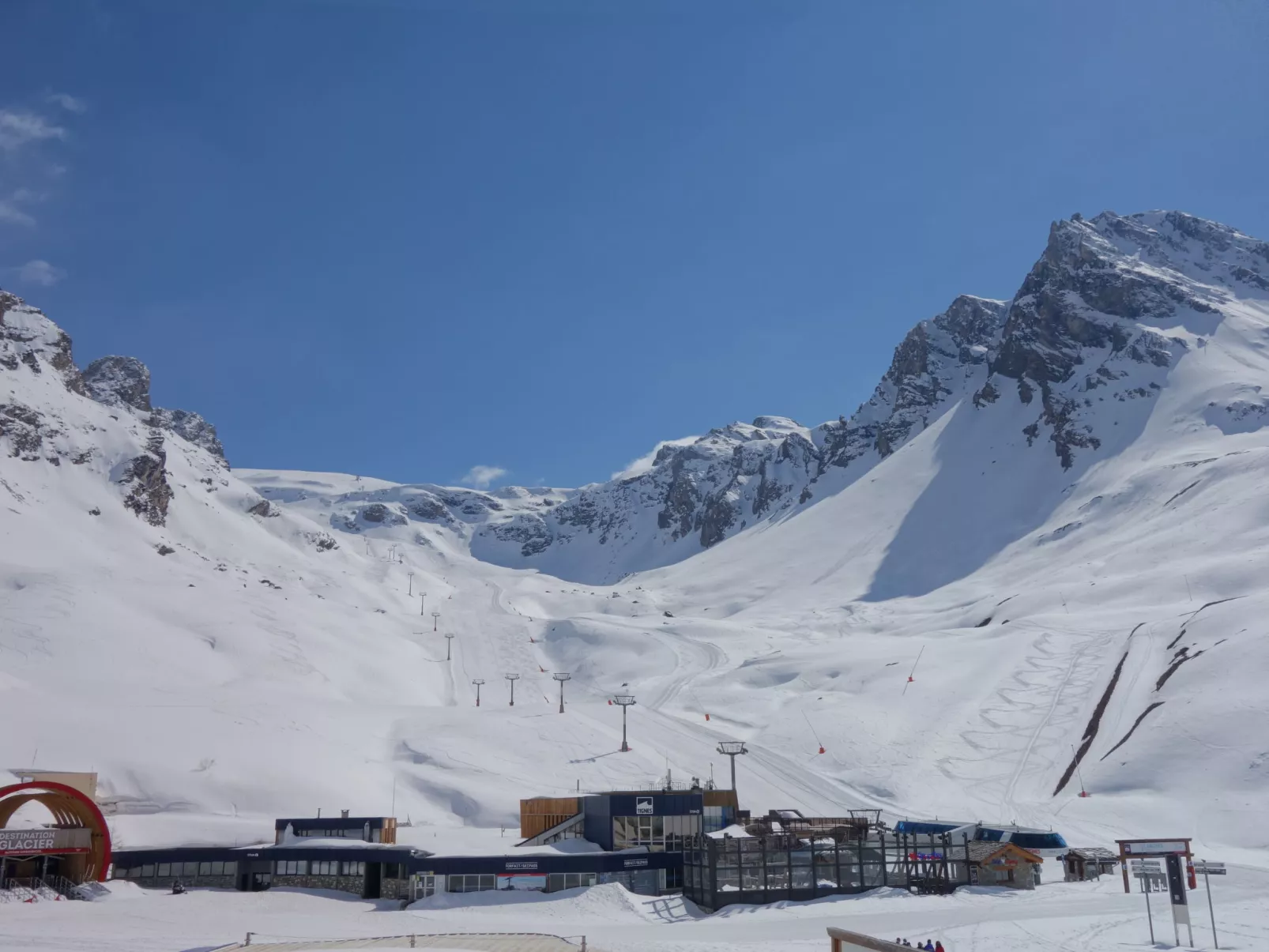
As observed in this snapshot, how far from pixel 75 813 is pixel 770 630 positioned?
90409 mm

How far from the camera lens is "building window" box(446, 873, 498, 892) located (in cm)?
4006

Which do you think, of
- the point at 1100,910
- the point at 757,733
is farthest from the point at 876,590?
the point at 1100,910

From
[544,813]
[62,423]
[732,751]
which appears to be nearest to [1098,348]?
[732,751]

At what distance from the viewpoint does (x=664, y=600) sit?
176000 millimetres

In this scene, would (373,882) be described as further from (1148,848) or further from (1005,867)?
(1148,848)

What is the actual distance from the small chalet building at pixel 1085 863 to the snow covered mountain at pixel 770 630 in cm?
672

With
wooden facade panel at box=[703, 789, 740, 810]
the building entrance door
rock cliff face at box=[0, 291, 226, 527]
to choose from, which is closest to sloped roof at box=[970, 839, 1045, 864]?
wooden facade panel at box=[703, 789, 740, 810]

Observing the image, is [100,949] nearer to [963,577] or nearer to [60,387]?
[963,577]

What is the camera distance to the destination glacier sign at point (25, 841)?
39438 mm

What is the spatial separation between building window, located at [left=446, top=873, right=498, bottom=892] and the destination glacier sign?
640 inches

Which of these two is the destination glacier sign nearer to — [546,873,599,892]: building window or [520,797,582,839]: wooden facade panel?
[520,797,582,839]: wooden facade panel

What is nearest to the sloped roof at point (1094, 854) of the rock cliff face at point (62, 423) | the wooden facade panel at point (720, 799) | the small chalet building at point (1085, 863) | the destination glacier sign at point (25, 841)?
the small chalet building at point (1085, 863)

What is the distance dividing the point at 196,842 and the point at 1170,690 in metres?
57.5

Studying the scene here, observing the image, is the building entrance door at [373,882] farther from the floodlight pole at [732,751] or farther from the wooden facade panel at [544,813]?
the floodlight pole at [732,751]
